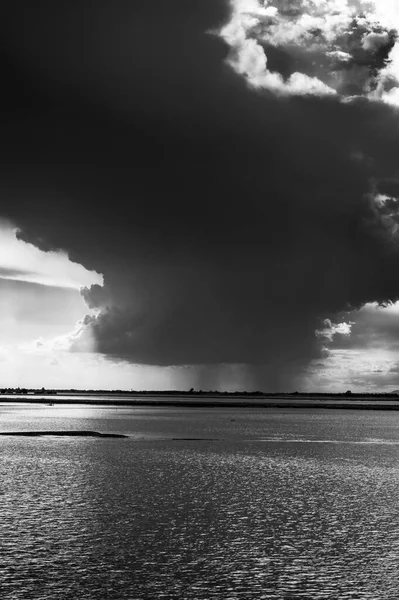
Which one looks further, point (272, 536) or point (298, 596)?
point (272, 536)

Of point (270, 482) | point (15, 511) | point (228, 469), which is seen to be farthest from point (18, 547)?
point (228, 469)

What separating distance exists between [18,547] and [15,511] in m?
4.98

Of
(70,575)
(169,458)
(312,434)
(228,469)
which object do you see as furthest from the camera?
(312,434)

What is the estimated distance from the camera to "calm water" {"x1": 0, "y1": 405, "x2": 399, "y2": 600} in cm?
1477

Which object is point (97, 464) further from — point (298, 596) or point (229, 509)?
point (298, 596)

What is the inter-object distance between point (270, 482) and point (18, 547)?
1462 cm

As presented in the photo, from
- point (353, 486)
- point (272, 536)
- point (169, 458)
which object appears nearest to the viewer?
point (272, 536)

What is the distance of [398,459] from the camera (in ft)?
133

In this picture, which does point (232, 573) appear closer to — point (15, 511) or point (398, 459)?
point (15, 511)

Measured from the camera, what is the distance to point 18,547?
17.8 metres

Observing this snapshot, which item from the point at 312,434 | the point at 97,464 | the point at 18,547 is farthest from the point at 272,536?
the point at 312,434

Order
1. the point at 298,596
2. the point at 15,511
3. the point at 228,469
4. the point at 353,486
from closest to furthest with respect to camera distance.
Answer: the point at 298,596
the point at 15,511
the point at 353,486
the point at 228,469

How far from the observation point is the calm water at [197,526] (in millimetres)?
14773

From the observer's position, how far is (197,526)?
20875 millimetres
